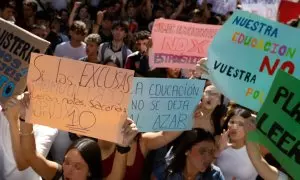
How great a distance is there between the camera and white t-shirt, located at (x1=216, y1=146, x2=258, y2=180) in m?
4.26

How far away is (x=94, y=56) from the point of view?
21.0 ft

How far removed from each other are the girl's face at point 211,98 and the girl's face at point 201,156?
2.22 ft

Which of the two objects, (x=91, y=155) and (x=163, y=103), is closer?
(x=91, y=155)

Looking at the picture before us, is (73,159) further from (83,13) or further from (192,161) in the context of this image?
(83,13)

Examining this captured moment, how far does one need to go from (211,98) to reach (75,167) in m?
1.47

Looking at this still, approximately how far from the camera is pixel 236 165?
4.29 meters

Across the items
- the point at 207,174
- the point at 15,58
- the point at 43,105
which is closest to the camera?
the point at 43,105

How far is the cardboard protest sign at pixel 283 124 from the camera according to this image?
313 centimetres

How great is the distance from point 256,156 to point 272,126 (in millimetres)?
244

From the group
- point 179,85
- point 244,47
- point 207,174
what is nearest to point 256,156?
point 207,174

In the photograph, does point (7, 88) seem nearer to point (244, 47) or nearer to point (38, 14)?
point (244, 47)

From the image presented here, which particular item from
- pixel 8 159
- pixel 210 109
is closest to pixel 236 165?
pixel 210 109

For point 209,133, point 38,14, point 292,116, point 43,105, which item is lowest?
point 38,14

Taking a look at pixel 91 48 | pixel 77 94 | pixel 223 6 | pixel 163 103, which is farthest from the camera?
pixel 223 6
